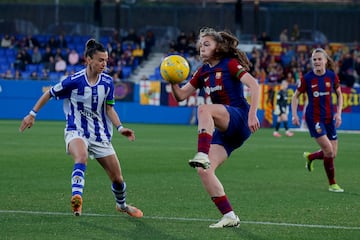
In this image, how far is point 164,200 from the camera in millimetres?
12609

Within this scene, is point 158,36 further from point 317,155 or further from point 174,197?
point 174,197

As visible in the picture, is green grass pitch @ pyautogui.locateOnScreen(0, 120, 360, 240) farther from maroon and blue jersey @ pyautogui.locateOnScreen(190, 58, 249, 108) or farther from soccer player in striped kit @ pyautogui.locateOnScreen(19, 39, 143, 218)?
maroon and blue jersey @ pyautogui.locateOnScreen(190, 58, 249, 108)

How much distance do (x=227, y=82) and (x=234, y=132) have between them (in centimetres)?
54

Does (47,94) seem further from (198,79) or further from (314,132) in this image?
(314,132)

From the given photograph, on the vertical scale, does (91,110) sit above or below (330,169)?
above

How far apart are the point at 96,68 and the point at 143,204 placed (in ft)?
7.35

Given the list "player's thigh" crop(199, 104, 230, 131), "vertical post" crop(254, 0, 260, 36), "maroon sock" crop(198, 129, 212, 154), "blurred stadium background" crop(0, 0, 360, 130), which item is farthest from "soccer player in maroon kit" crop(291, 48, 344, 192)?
"vertical post" crop(254, 0, 260, 36)

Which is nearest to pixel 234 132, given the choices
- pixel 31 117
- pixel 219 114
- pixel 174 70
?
pixel 219 114

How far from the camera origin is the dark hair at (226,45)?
984 cm

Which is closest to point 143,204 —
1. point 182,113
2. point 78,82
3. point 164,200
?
point 164,200

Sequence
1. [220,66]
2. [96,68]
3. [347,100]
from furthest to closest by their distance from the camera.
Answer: [347,100] → [96,68] → [220,66]

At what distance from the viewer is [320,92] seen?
15.3 meters

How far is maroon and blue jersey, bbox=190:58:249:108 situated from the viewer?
9.78m

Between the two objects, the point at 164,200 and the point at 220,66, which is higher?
the point at 220,66
